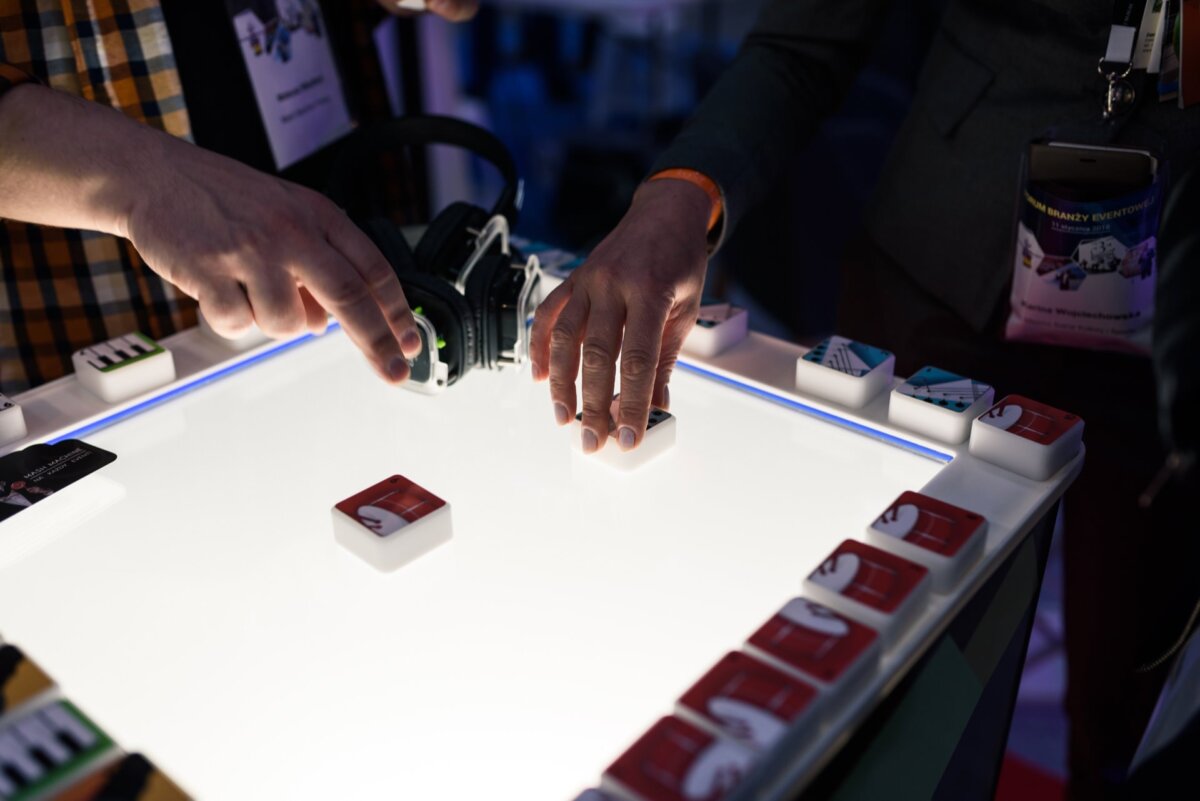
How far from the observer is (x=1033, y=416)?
80cm

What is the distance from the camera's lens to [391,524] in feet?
2.43

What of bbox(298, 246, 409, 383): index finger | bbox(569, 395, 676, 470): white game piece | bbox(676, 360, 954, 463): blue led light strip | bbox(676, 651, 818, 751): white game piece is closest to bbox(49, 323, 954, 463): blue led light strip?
bbox(676, 360, 954, 463): blue led light strip

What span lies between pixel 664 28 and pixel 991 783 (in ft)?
9.51

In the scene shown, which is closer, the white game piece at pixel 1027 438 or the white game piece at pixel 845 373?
the white game piece at pixel 1027 438

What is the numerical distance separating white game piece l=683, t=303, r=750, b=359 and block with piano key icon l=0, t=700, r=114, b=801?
64 centimetres

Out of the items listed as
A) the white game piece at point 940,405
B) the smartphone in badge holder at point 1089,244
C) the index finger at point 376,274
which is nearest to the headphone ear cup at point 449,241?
the index finger at point 376,274

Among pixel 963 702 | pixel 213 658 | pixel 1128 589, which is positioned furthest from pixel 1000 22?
pixel 213 658

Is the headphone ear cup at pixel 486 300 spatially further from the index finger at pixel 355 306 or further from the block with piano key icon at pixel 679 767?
the block with piano key icon at pixel 679 767

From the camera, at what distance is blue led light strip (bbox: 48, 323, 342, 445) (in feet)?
2.92

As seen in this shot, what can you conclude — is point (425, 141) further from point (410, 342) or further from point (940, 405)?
point (940, 405)

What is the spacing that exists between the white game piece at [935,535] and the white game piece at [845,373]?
181mm

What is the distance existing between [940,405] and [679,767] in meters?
0.45

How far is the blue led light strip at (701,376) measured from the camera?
34.1 inches

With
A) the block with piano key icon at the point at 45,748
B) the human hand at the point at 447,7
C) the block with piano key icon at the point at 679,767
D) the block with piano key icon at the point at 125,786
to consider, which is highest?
the human hand at the point at 447,7
